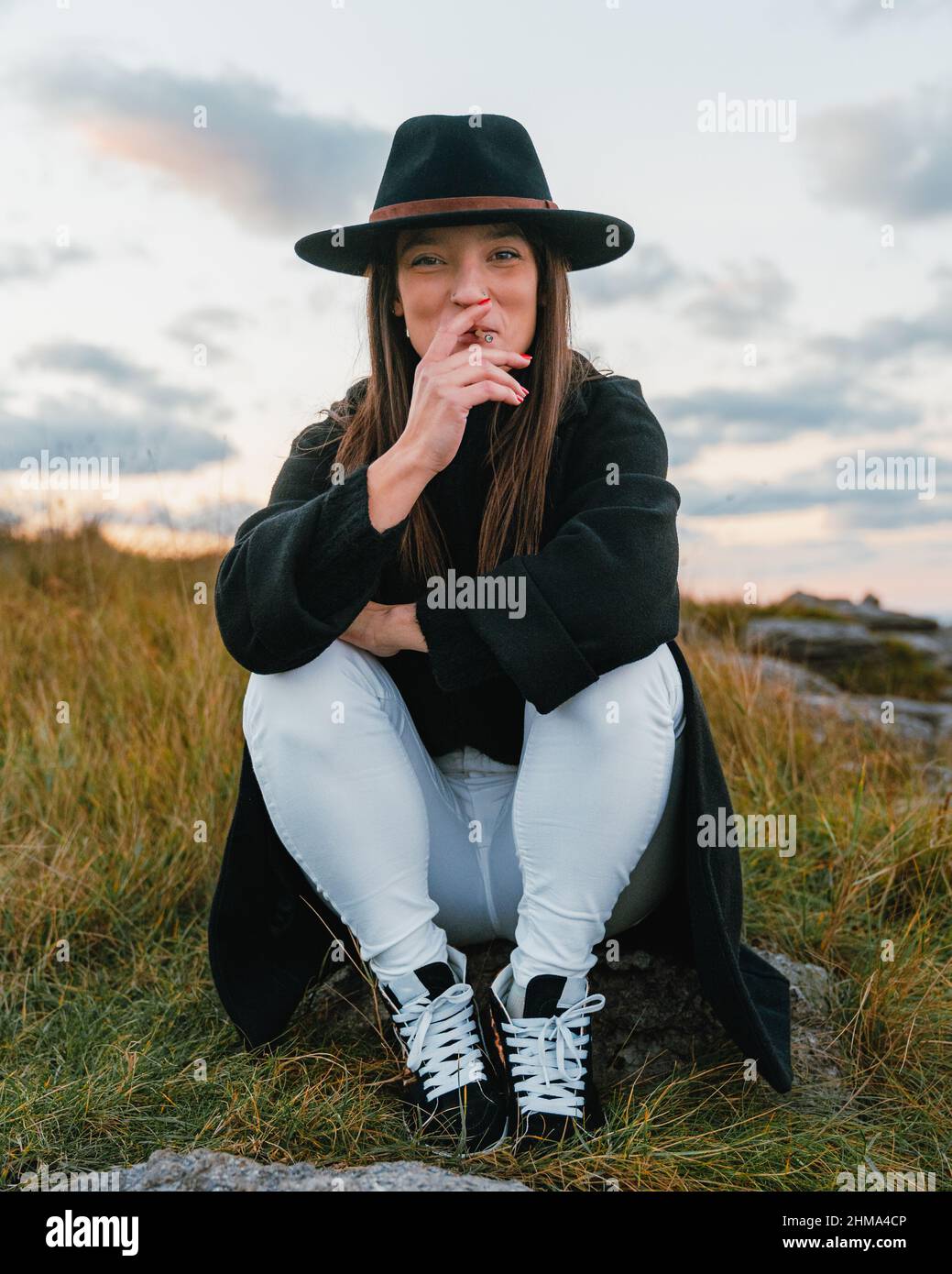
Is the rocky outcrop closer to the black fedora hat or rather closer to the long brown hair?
the long brown hair

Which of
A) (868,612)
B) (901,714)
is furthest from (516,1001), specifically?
(868,612)

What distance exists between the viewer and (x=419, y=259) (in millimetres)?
2354

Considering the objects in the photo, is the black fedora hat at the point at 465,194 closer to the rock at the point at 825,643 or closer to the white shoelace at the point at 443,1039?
the white shoelace at the point at 443,1039

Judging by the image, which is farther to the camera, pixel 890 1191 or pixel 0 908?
pixel 0 908

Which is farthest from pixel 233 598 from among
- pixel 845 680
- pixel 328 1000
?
pixel 845 680

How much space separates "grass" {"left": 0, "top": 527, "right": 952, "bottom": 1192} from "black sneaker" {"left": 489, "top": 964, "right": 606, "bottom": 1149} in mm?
75

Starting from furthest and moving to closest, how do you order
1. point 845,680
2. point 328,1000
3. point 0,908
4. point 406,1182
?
1. point 845,680
2. point 0,908
3. point 328,1000
4. point 406,1182

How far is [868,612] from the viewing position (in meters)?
9.66

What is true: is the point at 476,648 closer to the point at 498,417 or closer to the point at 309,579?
the point at 309,579

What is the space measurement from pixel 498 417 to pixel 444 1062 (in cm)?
131

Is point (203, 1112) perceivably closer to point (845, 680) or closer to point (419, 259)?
point (419, 259)

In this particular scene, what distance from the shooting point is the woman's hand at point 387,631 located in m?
2.23

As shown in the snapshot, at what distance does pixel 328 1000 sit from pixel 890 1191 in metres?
1.22

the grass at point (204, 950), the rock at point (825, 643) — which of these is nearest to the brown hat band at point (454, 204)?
the grass at point (204, 950)
